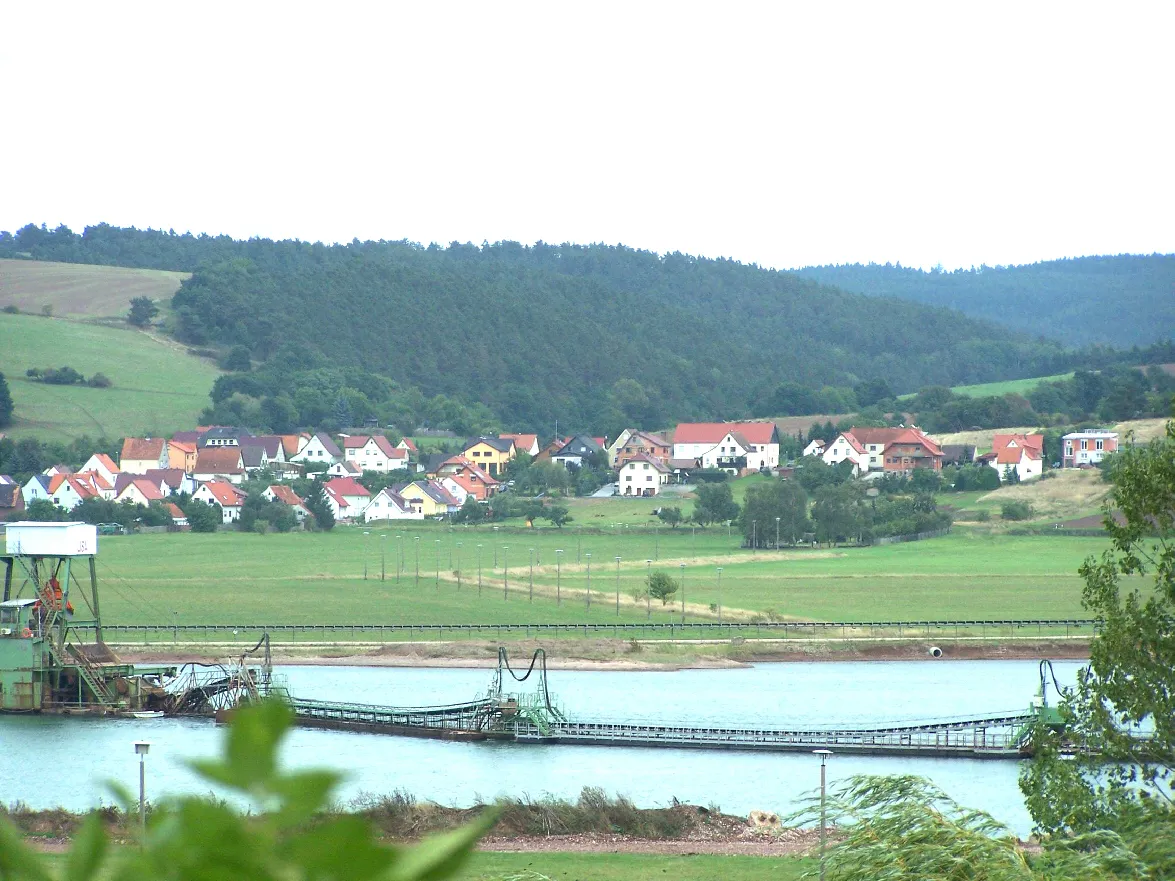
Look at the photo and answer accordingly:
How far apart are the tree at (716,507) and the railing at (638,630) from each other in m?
27.8

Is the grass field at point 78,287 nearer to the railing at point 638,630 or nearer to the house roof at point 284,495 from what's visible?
the house roof at point 284,495

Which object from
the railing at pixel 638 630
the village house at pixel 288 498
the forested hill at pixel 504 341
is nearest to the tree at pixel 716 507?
the village house at pixel 288 498

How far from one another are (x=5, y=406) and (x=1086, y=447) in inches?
2841

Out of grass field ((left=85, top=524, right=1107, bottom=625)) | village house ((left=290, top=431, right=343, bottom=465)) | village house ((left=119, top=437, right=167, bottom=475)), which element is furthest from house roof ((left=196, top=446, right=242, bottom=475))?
grass field ((left=85, top=524, right=1107, bottom=625))

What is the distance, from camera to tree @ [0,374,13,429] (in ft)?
354

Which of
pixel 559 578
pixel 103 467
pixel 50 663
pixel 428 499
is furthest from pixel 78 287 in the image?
pixel 50 663

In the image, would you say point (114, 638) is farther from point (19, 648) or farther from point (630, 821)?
point (630, 821)

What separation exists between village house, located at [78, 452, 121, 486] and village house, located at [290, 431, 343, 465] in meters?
16.8

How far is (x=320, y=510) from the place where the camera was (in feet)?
283

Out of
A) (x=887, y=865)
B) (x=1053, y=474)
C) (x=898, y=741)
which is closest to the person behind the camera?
(x=887, y=865)

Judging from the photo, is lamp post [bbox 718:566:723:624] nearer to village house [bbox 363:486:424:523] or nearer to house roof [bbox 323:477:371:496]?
village house [bbox 363:486:424:523]

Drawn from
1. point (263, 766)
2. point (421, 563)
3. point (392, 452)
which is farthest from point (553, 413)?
point (263, 766)

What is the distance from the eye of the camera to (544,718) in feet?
123

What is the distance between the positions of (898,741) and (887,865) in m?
21.4
